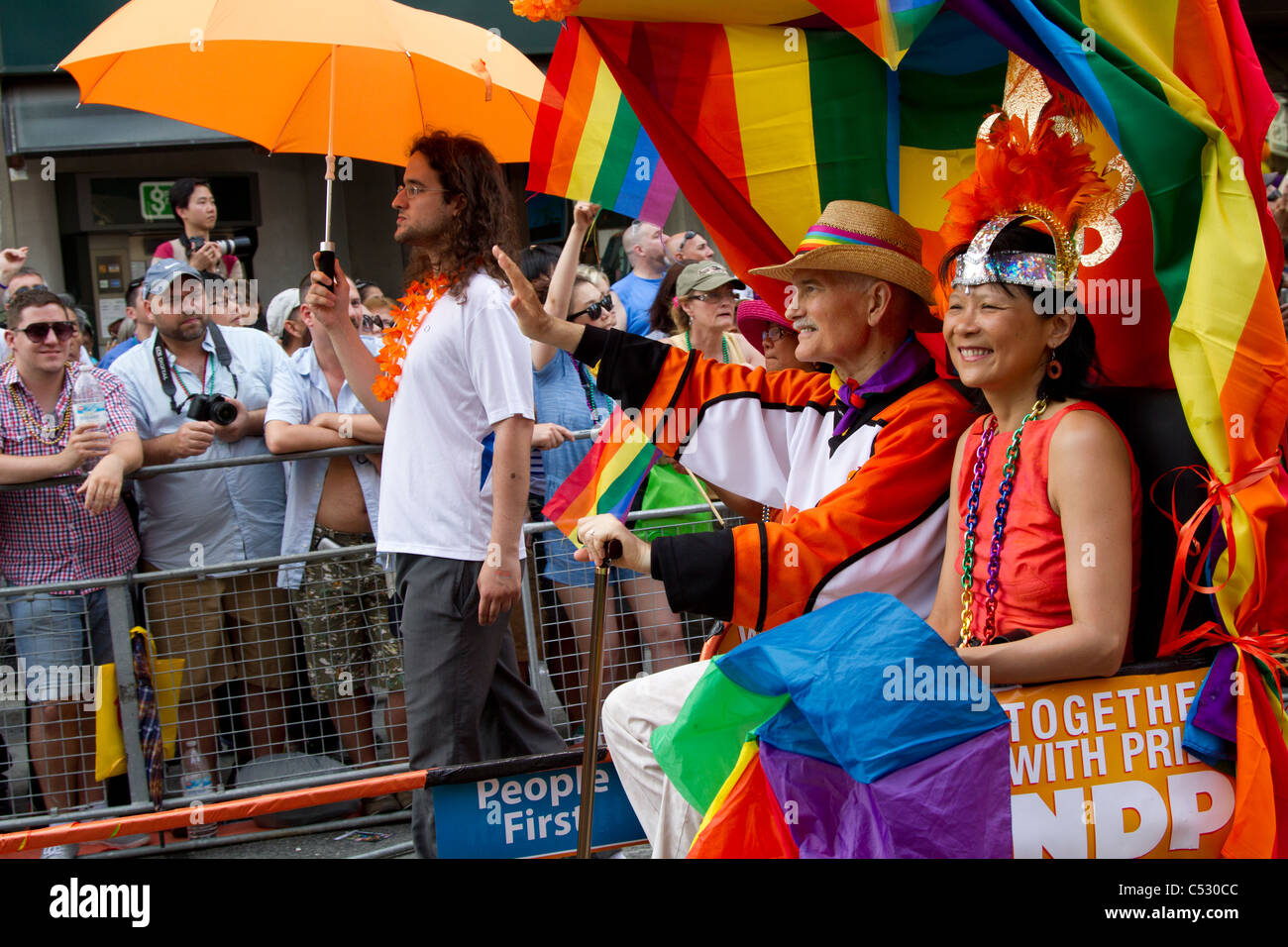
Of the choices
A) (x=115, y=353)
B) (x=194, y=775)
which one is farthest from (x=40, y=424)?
(x=194, y=775)

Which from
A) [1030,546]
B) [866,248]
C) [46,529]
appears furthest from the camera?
[46,529]

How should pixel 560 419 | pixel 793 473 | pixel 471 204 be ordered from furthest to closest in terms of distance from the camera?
pixel 560 419
pixel 471 204
pixel 793 473

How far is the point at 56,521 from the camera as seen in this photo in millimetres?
4883

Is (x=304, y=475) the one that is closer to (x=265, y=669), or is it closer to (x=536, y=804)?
(x=265, y=669)

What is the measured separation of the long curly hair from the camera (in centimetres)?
402

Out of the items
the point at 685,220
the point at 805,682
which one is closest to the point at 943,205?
the point at 805,682

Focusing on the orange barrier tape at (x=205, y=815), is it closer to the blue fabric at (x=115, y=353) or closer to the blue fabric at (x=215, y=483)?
the blue fabric at (x=215, y=483)

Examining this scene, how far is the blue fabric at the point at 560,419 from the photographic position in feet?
16.6

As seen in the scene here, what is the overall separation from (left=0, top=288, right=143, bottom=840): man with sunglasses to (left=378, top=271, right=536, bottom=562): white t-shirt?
1487 mm

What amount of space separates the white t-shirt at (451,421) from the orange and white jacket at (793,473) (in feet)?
1.51

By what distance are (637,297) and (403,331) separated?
2.57 meters

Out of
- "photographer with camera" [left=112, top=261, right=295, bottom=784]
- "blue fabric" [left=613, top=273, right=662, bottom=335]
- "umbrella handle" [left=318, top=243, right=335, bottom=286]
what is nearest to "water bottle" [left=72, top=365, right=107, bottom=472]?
"photographer with camera" [left=112, top=261, right=295, bottom=784]

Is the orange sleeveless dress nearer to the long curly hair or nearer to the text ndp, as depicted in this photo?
the text ndp

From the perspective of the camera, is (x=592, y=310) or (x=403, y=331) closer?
(x=403, y=331)
